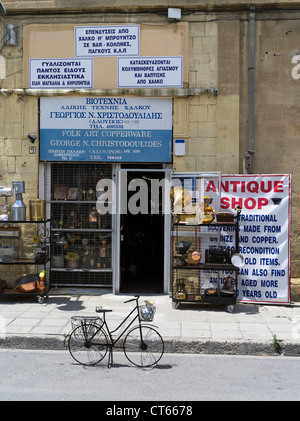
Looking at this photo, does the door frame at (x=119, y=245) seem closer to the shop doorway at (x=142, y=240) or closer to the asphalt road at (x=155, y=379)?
the shop doorway at (x=142, y=240)

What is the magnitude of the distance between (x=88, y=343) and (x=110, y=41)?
235 inches

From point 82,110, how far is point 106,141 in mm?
792

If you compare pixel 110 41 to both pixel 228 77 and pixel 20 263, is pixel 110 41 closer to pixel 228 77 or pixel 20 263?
pixel 228 77

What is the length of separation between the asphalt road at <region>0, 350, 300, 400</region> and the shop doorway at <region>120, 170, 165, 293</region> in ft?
11.4

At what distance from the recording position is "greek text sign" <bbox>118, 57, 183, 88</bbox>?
884cm

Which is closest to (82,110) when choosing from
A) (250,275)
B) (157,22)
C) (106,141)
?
(106,141)

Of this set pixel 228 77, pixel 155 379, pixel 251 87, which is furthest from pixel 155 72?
pixel 155 379

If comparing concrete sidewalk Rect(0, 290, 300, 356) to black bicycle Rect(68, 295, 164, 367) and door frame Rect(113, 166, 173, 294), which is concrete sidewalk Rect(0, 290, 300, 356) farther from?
black bicycle Rect(68, 295, 164, 367)

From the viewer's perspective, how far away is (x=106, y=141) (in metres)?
8.95

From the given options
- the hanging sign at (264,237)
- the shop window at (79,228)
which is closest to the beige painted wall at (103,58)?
the shop window at (79,228)

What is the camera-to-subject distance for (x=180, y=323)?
23.9 ft

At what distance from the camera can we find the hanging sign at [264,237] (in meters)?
8.28

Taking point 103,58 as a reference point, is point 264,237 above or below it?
below

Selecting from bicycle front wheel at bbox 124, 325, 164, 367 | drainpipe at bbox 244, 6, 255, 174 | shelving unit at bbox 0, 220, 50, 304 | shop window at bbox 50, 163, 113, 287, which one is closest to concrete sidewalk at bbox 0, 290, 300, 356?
shelving unit at bbox 0, 220, 50, 304
